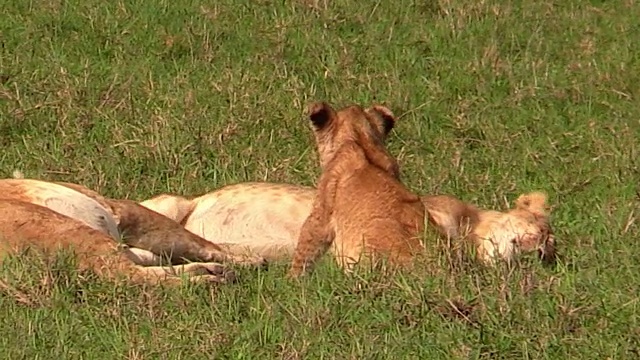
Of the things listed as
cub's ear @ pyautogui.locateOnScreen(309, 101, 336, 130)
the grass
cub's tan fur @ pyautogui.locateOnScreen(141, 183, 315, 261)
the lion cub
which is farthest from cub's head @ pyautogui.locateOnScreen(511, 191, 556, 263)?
cub's tan fur @ pyautogui.locateOnScreen(141, 183, 315, 261)

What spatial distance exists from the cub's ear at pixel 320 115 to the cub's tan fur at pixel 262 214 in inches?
26.9

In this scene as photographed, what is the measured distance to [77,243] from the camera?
22.4 ft

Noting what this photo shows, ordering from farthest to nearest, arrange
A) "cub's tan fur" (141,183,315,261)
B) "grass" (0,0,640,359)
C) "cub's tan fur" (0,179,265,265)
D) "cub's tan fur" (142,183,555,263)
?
"cub's tan fur" (141,183,315,261) → "cub's tan fur" (142,183,555,263) → "cub's tan fur" (0,179,265,265) → "grass" (0,0,640,359)

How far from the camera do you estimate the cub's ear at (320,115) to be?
25.4 feet

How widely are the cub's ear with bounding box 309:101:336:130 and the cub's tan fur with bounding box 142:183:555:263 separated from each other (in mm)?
683

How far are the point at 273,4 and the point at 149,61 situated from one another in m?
1.42

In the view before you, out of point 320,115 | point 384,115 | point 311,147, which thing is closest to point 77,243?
point 320,115

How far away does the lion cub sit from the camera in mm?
6812

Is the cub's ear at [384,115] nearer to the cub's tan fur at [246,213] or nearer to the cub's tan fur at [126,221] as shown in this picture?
the cub's tan fur at [246,213]

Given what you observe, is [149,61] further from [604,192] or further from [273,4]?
[604,192]

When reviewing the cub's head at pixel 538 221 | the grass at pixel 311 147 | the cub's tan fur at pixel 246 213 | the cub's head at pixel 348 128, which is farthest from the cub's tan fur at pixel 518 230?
the cub's tan fur at pixel 246 213

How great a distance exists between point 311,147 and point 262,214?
1214mm

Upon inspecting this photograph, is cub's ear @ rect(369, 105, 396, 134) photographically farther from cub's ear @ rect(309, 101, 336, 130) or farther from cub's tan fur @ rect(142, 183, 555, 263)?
cub's tan fur @ rect(142, 183, 555, 263)

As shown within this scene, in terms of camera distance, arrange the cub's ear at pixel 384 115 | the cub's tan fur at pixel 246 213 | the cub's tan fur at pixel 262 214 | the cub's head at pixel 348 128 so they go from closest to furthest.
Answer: the cub's head at pixel 348 128 < the cub's ear at pixel 384 115 < the cub's tan fur at pixel 262 214 < the cub's tan fur at pixel 246 213
